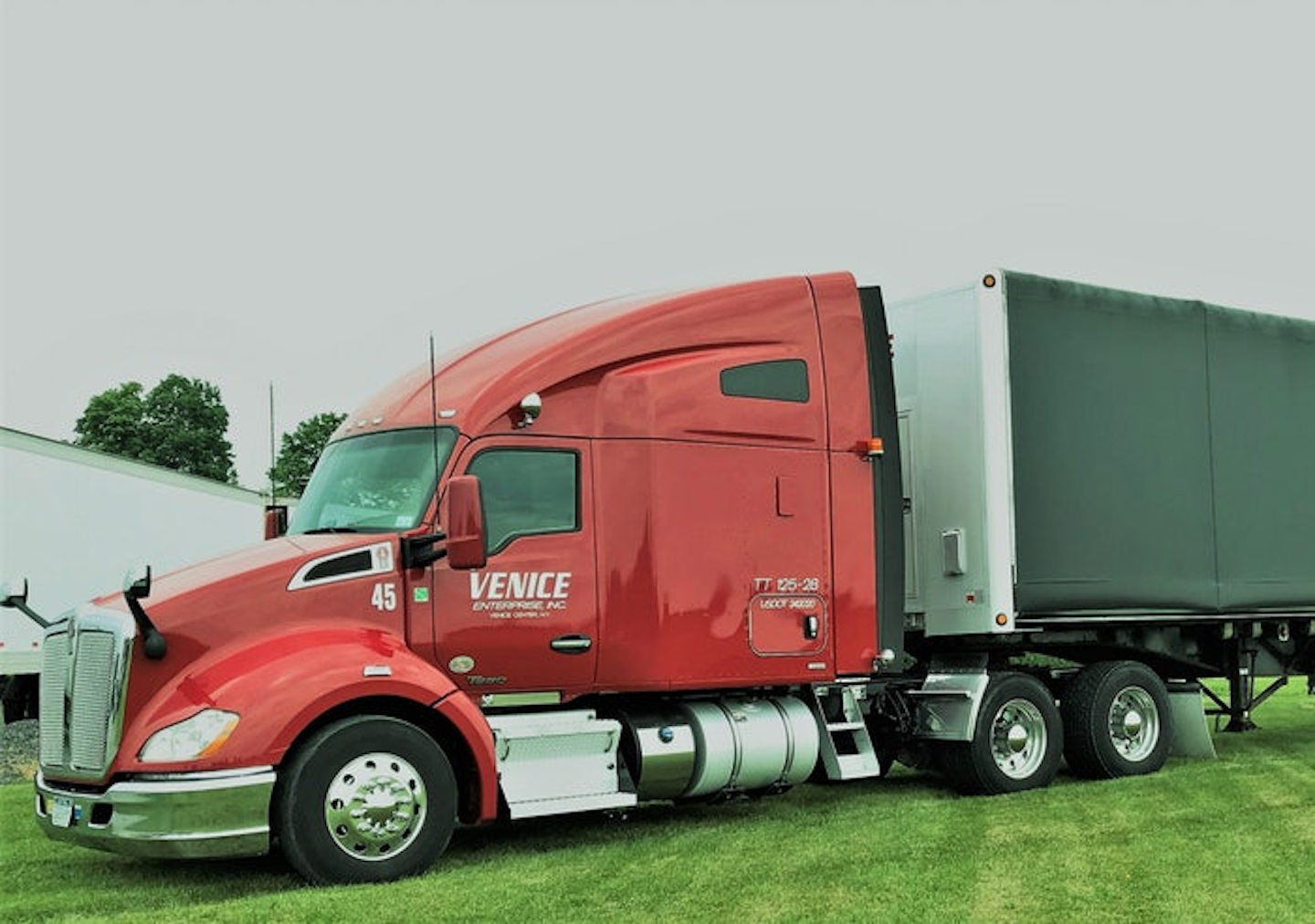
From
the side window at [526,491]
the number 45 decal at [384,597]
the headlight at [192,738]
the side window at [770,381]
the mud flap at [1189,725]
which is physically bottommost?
the mud flap at [1189,725]

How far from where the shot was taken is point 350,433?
1069cm

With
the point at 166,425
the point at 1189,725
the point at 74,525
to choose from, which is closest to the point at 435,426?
the point at 1189,725

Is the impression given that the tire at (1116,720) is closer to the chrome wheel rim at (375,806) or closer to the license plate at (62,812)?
the chrome wheel rim at (375,806)

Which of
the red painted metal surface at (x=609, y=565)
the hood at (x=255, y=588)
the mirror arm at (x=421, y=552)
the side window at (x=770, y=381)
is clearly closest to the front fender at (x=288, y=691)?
the red painted metal surface at (x=609, y=565)

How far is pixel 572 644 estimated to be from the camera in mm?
10023

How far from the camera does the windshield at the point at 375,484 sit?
384 inches

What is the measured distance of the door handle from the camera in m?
9.97

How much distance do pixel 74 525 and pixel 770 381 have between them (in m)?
11.7

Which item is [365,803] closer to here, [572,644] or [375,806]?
[375,806]

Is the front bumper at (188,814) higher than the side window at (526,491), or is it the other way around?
the side window at (526,491)

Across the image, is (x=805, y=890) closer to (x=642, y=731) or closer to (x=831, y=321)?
(x=642, y=731)

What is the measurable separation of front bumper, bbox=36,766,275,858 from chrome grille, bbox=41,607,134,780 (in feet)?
0.98

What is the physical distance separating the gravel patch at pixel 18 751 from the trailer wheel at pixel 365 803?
709 centimetres

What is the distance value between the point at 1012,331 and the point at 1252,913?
225 inches
